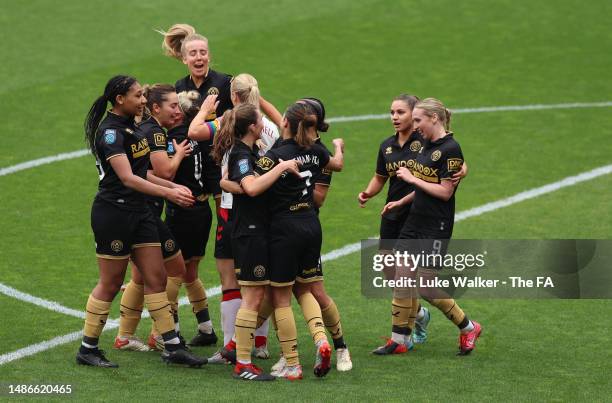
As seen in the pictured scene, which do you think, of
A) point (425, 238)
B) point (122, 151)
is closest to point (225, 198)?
point (122, 151)

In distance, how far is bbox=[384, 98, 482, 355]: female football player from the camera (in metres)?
10.2

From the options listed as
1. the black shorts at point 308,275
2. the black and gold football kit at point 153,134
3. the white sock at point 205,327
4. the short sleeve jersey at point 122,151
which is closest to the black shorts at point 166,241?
the black and gold football kit at point 153,134

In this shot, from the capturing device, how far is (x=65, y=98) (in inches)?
751

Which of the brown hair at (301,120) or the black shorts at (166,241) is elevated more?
the brown hair at (301,120)

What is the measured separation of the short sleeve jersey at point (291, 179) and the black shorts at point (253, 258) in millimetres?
271

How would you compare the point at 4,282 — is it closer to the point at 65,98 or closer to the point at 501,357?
the point at 501,357

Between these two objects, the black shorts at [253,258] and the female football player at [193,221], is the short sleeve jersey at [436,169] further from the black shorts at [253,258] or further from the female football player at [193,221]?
the female football player at [193,221]

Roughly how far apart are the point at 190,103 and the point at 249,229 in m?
1.84

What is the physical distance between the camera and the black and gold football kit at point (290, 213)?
31.1 feet

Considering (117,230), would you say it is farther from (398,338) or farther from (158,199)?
(398,338)

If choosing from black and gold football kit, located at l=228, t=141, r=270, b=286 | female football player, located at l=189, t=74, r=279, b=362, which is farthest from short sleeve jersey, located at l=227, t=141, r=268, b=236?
female football player, located at l=189, t=74, r=279, b=362

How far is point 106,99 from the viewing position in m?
9.82

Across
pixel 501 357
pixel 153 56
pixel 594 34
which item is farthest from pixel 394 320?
pixel 594 34

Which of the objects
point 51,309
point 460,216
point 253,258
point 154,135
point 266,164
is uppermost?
point 154,135
